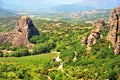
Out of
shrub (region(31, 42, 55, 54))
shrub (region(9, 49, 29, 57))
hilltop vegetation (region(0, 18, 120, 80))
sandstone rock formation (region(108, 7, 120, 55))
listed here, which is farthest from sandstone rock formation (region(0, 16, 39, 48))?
sandstone rock formation (region(108, 7, 120, 55))

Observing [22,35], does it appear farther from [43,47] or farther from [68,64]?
[68,64]

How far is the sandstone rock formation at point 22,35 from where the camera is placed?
4006 inches

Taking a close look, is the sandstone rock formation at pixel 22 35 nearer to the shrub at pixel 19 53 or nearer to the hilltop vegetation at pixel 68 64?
the hilltop vegetation at pixel 68 64

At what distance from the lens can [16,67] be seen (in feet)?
249

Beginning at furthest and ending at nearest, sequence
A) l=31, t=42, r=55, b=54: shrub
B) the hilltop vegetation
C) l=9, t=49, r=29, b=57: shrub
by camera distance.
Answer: l=31, t=42, r=55, b=54: shrub, l=9, t=49, r=29, b=57: shrub, the hilltop vegetation

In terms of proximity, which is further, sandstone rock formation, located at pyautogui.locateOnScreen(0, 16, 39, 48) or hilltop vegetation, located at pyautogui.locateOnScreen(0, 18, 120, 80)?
sandstone rock formation, located at pyautogui.locateOnScreen(0, 16, 39, 48)

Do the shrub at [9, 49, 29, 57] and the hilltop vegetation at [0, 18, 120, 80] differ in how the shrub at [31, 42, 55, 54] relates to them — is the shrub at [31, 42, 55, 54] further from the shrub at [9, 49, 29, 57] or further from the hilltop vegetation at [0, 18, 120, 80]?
the shrub at [9, 49, 29, 57]

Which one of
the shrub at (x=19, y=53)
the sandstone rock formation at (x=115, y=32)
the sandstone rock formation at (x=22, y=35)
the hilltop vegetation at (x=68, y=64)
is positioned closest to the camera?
the hilltop vegetation at (x=68, y=64)

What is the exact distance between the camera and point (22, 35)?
337 feet

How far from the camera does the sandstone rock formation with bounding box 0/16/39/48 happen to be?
102m

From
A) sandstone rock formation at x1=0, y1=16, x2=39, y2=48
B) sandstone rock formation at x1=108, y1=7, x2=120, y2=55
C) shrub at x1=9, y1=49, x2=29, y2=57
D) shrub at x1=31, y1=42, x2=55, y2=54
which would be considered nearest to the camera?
sandstone rock formation at x1=108, y1=7, x2=120, y2=55

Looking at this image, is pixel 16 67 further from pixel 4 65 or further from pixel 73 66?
pixel 73 66

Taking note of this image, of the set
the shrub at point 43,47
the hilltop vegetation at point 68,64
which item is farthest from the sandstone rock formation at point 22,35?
the hilltop vegetation at point 68,64

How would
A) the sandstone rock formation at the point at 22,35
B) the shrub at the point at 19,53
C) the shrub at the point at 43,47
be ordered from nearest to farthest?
the shrub at the point at 19,53, the shrub at the point at 43,47, the sandstone rock formation at the point at 22,35
